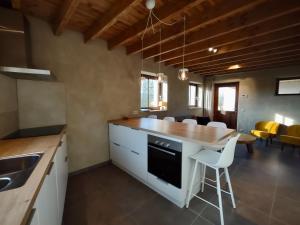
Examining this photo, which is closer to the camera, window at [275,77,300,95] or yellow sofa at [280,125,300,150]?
yellow sofa at [280,125,300,150]

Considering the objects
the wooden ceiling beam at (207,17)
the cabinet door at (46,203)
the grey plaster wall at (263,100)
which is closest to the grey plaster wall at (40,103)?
the cabinet door at (46,203)

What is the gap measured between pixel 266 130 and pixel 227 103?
5.81 ft

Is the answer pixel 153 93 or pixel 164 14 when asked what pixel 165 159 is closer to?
pixel 164 14

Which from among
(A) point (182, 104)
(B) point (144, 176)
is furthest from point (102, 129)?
(A) point (182, 104)

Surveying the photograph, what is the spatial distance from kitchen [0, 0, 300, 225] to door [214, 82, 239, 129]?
2.51 meters

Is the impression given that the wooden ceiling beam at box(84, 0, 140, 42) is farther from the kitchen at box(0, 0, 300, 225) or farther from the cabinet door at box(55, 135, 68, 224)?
the cabinet door at box(55, 135, 68, 224)

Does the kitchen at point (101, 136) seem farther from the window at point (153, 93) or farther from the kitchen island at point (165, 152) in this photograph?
the window at point (153, 93)

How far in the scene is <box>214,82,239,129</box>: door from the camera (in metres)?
5.86

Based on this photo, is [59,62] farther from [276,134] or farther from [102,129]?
[276,134]

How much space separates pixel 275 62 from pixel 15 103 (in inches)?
233

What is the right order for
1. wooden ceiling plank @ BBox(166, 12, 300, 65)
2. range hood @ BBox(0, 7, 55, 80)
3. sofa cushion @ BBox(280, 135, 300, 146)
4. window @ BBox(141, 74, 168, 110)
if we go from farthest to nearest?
window @ BBox(141, 74, 168, 110)
sofa cushion @ BBox(280, 135, 300, 146)
wooden ceiling plank @ BBox(166, 12, 300, 65)
range hood @ BBox(0, 7, 55, 80)

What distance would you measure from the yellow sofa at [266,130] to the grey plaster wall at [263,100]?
0.37 m

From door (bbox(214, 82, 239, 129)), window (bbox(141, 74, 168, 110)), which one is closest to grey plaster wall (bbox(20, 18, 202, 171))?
window (bbox(141, 74, 168, 110))

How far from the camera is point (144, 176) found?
2297 millimetres
